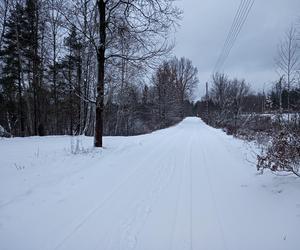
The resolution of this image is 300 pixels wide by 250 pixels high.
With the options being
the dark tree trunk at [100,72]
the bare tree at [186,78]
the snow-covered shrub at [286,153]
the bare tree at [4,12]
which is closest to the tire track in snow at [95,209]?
the snow-covered shrub at [286,153]

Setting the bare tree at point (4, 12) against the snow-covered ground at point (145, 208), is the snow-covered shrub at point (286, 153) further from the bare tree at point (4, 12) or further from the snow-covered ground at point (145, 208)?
the bare tree at point (4, 12)

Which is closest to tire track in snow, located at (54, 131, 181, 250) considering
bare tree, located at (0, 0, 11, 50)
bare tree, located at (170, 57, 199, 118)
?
bare tree, located at (0, 0, 11, 50)

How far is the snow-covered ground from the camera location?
3.49 m

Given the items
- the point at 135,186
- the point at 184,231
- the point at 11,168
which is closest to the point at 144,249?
the point at 184,231

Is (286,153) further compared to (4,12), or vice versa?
(4,12)

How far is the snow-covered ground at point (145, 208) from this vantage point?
11.5 ft

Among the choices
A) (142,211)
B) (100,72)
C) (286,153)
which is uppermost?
(100,72)

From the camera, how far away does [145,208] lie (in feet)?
14.7

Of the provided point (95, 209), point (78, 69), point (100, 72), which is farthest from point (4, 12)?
point (95, 209)

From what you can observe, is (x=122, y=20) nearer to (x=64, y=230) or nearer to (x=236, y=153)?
(x=236, y=153)

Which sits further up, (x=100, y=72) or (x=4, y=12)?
(x=4, y=12)

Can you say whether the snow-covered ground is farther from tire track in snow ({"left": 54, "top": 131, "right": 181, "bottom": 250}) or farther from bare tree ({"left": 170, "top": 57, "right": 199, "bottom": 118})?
bare tree ({"left": 170, "top": 57, "right": 199, "bottom": 118})

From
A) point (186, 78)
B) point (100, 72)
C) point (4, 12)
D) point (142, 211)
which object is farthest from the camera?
point (186, 78)

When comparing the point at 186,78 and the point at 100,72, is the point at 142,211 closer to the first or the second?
the point at 100,72
